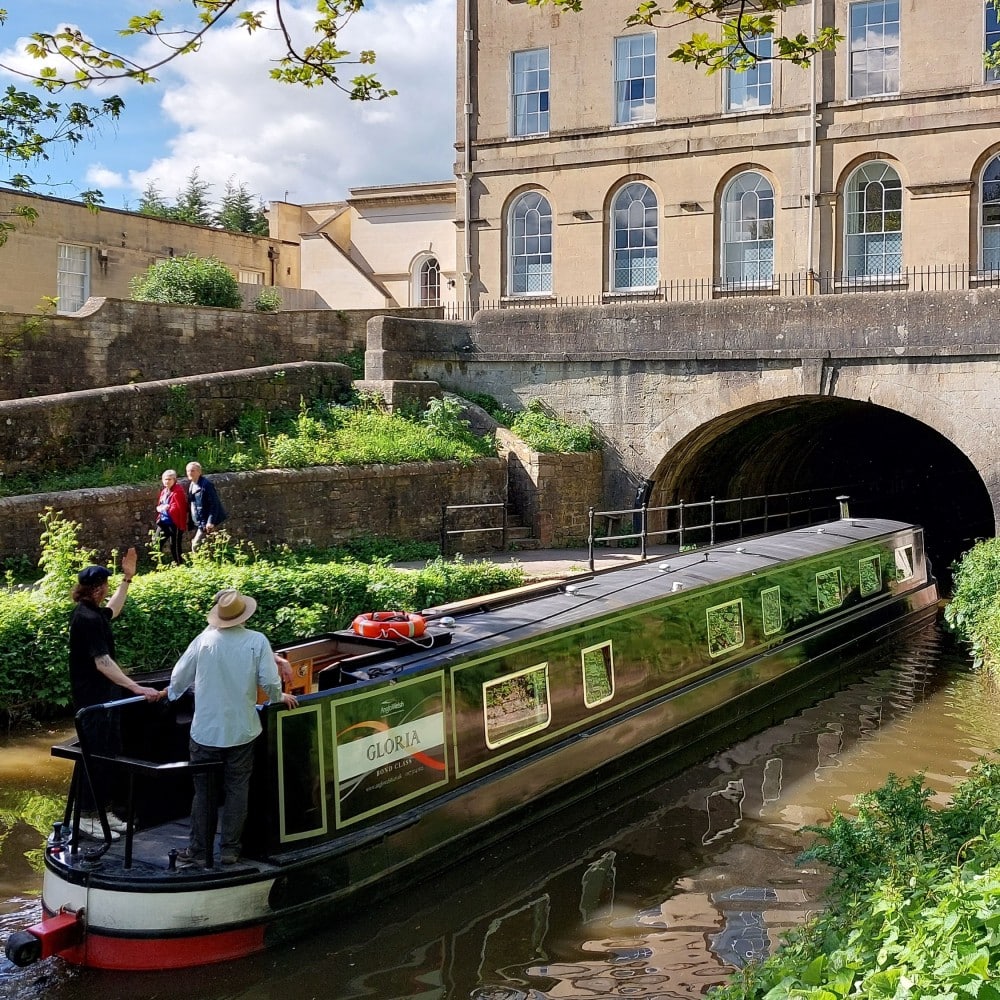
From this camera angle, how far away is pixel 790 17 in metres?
20.2

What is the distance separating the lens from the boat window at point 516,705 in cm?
756

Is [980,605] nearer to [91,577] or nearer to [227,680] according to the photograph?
[227,680]

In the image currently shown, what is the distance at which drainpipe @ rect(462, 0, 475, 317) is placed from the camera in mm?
22688

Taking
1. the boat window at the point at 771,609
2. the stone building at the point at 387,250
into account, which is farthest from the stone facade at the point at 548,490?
the stone building at the point at 387,250

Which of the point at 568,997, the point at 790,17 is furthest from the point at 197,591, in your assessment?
the point at 790,17

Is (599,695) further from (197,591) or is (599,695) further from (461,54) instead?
(461,54)

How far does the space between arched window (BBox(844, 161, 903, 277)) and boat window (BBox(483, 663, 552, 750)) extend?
1420 centimetres

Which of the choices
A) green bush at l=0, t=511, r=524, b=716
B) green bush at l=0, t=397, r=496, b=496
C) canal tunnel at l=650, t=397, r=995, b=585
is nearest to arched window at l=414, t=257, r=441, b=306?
canal tunnel at l=650, t=397, r=995, b=585

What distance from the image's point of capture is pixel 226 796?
605 centimetres

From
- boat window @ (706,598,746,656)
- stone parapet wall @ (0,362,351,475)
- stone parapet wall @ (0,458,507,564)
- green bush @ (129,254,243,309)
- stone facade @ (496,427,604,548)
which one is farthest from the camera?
green bush @ (129,254,243,309)

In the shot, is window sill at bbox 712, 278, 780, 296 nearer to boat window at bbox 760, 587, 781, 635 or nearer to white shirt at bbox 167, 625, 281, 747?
boat window at bbox 760, 587, 781, 635

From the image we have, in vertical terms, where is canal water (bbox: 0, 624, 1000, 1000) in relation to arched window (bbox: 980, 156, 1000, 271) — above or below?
below

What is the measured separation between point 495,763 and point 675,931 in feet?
5.20

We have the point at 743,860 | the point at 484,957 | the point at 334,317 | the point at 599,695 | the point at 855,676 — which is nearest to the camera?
the point at 484,957
